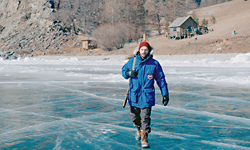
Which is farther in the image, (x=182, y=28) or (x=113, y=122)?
(x=182, y=28)

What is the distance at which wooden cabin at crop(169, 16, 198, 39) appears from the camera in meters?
47.9

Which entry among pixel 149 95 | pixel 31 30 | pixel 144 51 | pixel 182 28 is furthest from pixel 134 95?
pixel 31 30

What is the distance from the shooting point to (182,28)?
164ft

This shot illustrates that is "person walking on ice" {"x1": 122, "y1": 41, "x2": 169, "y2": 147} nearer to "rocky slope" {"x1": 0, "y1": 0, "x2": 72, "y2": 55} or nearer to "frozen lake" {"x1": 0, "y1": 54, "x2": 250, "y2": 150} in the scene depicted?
"frozen lake" {"x1": 0, "y1": 54, "x2": 250, "y2": 150}

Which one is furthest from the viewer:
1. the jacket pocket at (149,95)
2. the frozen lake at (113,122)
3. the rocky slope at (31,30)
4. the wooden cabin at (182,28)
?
the rocky slope at (31,30)

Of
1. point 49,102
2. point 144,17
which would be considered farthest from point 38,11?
point 49,102

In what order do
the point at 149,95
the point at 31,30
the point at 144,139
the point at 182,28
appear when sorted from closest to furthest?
the point at 149,95 → the point at 144,139 → the point at 182,28 → the point at 31,30

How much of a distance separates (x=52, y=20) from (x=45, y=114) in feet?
198

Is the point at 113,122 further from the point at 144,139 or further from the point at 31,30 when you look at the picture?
the point at 31,30

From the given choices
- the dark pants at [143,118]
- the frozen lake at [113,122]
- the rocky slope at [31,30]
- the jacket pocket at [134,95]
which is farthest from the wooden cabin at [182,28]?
the jacket pocket at [134,95]

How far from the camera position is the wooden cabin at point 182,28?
47875 millimetres

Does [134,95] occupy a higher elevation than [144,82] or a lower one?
lower

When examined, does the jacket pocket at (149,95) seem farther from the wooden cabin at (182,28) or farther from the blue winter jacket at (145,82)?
the wooden cabin at (182,28)

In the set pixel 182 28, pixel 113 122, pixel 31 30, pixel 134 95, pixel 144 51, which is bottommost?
pixel 113 122
